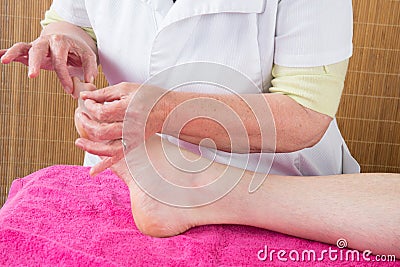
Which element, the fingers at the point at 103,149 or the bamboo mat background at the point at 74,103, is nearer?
the fingers at the point at 103,149

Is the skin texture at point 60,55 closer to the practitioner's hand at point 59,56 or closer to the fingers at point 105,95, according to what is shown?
the practitioner's hand at point 59,56

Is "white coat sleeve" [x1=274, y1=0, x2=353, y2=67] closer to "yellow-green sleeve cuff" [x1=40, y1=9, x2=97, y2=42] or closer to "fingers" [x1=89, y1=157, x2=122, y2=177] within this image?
"fingers" [x1=89, y1=157, x2=122, y2=177]

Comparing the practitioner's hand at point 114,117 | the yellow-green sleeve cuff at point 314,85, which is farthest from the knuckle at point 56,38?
the yellow-green sleeve cuff at point 314,85

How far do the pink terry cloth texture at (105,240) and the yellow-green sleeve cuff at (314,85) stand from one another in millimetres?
273

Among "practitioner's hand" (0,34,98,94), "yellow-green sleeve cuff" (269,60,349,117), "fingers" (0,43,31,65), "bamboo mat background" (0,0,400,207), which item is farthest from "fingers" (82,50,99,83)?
"bamboo mat background" (0,0,400,207)

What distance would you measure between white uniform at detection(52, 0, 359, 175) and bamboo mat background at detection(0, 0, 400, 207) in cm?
100

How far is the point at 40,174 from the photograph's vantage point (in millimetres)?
1461

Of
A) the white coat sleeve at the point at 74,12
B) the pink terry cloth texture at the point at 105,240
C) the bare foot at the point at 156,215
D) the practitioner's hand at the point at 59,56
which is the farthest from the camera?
the white coat sleeve at the point at 74,12

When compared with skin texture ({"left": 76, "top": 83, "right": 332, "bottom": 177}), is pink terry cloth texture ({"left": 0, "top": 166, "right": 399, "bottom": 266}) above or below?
below

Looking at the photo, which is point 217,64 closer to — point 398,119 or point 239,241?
point 239,241

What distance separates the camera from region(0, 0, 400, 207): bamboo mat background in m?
2.41

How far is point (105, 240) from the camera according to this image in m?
1.12

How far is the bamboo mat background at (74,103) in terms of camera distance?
241cm

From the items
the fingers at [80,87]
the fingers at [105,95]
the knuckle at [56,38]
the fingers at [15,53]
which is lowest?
the fingers at [80,87]
